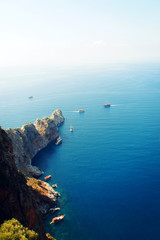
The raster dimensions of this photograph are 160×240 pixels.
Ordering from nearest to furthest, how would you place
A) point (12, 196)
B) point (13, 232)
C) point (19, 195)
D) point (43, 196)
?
point (13, 232)
point (12, 196)
point (19, 195)
point (43, 196)

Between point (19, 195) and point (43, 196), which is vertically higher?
point (19, 195)

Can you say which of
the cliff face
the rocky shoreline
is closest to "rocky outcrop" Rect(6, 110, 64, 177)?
the rocky shoreline

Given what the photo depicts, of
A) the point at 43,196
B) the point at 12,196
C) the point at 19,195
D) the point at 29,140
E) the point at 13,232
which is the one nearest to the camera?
the point at 13,232

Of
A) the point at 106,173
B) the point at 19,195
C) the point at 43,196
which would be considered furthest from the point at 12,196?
the point at 106,173

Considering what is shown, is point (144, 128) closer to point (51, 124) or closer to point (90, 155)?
point (90, 155)

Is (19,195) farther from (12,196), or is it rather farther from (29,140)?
(29,140)
